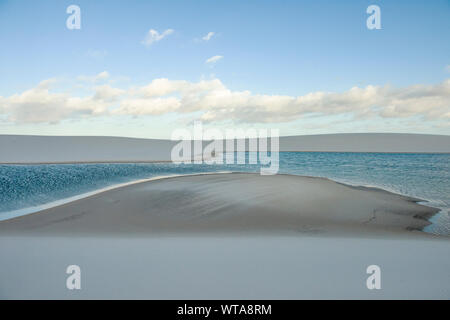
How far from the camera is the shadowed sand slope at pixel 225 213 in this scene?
15.8 feet

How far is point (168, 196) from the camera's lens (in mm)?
7293

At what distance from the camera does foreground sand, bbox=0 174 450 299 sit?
2660mm

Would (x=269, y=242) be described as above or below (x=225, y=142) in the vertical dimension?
below

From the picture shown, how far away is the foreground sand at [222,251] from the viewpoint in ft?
8.73

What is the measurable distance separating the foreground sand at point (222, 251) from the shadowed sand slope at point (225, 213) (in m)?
0.03

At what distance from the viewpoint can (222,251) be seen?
3582mm

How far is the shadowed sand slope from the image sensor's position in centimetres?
483

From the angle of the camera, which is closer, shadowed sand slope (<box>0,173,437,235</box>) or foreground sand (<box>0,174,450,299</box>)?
foreground sand (<box>0,174,450,299</box>)

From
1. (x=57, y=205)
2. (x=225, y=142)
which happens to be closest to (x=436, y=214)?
(x=57, y=205)

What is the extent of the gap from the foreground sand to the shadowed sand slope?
0.03m

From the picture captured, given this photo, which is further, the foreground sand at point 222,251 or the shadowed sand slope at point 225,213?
the shadowed sand slope at point 225,213

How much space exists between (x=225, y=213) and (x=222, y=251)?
7.36 feet
